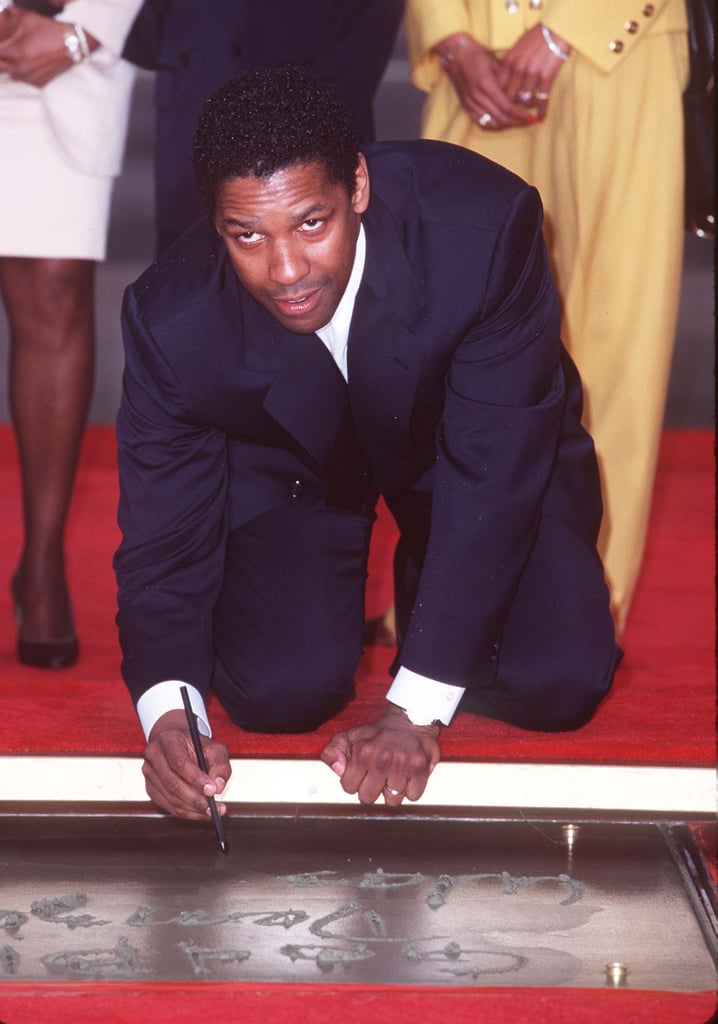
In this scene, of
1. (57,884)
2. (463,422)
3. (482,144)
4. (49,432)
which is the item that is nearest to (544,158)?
(482,144)

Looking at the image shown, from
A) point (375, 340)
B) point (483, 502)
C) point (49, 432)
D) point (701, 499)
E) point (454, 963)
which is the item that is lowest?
point (701, 499)

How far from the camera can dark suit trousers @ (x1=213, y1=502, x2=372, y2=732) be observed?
6.77 ft

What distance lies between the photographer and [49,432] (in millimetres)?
2412

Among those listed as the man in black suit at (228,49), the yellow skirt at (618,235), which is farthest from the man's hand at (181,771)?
the man in black suit at (228,49)

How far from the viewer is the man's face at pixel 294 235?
1.62 meters

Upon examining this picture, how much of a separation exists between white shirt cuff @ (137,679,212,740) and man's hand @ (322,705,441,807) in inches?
6.6

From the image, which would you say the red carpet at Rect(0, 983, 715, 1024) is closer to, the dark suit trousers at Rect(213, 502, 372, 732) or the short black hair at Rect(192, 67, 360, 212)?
the dark suit trousers at Rect(213, 502, 372, 732)

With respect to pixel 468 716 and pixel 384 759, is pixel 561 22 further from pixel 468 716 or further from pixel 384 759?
pixel 384 759

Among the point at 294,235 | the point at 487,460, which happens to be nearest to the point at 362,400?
the point at 487,460

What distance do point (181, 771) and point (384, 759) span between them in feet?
0.75

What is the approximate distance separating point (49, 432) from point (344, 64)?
0.73 metres

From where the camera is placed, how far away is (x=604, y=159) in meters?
2.28

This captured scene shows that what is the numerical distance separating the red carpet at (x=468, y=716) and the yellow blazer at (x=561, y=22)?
93 centimetres

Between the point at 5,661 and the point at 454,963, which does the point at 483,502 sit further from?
the point at 5,661
